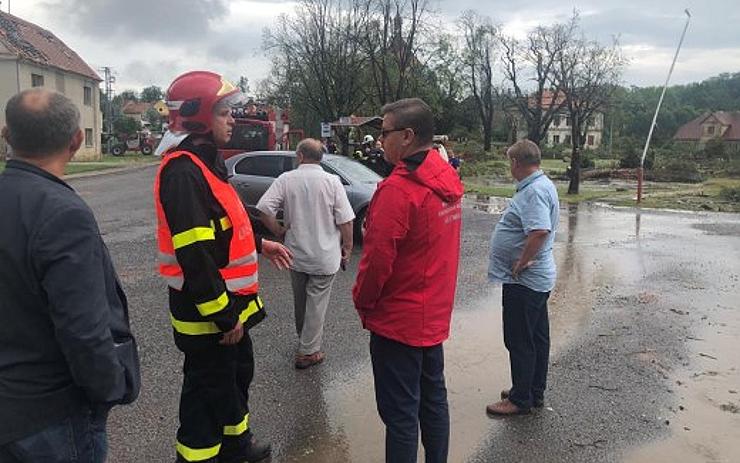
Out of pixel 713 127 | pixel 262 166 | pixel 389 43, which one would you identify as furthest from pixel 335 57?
pixel 713 127

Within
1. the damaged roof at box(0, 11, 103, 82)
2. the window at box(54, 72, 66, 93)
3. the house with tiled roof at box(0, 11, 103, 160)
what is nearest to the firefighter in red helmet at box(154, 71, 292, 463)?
the house with tiled roof at box(0, 11, 103, 160)

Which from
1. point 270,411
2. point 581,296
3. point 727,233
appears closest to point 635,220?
point 727,233

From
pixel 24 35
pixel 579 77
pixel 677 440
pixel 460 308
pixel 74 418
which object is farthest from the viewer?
pixel 24 35

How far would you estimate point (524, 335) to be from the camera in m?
4.08

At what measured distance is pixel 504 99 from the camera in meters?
58.1

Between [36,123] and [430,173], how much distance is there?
5.42 feet

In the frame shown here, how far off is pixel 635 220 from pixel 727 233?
7.18 ft

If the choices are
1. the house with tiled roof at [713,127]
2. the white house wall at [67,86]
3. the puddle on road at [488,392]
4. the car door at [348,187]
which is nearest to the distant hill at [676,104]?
the house with tiled roof at [713,127]

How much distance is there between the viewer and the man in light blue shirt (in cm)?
401

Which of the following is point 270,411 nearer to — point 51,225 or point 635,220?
point 51,225

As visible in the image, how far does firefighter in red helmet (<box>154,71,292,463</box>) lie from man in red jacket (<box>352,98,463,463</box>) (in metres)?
0.63

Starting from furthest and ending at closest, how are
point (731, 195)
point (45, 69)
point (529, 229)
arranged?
point (45, 69) → point (731, 195) → point (529, 229)

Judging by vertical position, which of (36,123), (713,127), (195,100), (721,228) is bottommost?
(721,228)

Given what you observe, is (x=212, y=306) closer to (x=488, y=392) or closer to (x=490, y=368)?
(x=488, y=392)
